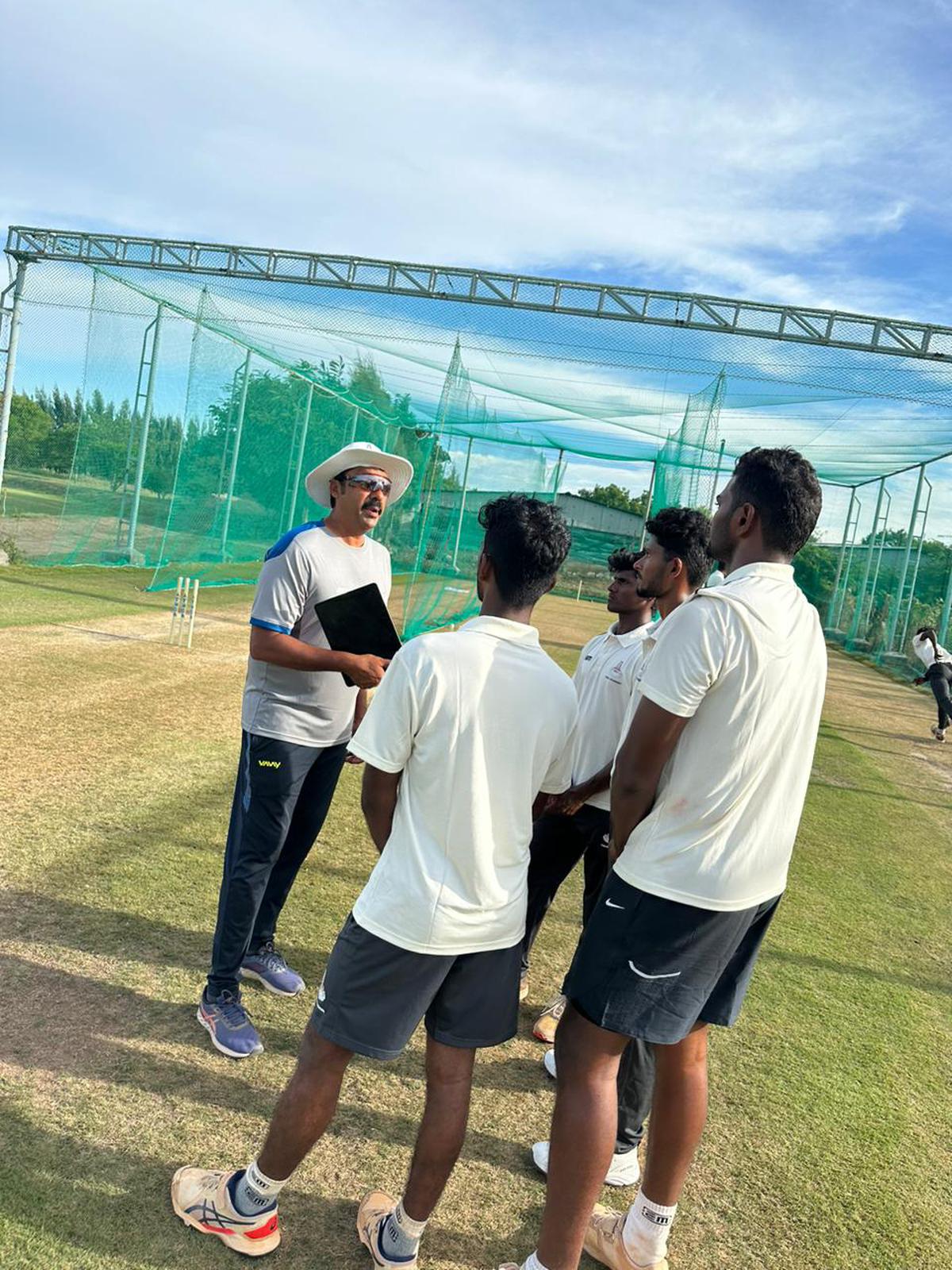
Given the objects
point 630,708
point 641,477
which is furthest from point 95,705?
point 641,477

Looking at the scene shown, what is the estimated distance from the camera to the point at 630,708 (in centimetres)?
275

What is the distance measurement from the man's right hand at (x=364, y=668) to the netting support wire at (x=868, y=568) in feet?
78.5

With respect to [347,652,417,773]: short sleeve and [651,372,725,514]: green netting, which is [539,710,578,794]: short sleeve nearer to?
[347,652,417,773]: short sleeve

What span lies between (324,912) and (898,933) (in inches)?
120

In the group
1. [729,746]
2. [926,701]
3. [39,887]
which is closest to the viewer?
[729,746]

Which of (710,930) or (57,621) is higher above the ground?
(710,930)

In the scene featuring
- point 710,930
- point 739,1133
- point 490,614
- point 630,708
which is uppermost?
point 490,614

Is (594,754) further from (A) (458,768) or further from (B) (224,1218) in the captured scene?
(B) (224,1218)

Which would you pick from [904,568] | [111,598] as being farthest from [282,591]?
[904,568]

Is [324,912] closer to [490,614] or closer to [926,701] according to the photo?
[490,614]

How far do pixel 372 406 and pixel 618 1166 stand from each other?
15.8 metres

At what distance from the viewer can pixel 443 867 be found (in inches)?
80.7

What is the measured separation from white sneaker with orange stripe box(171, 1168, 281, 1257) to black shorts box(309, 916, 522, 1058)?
50cm

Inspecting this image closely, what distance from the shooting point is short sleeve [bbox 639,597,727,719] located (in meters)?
1.94
